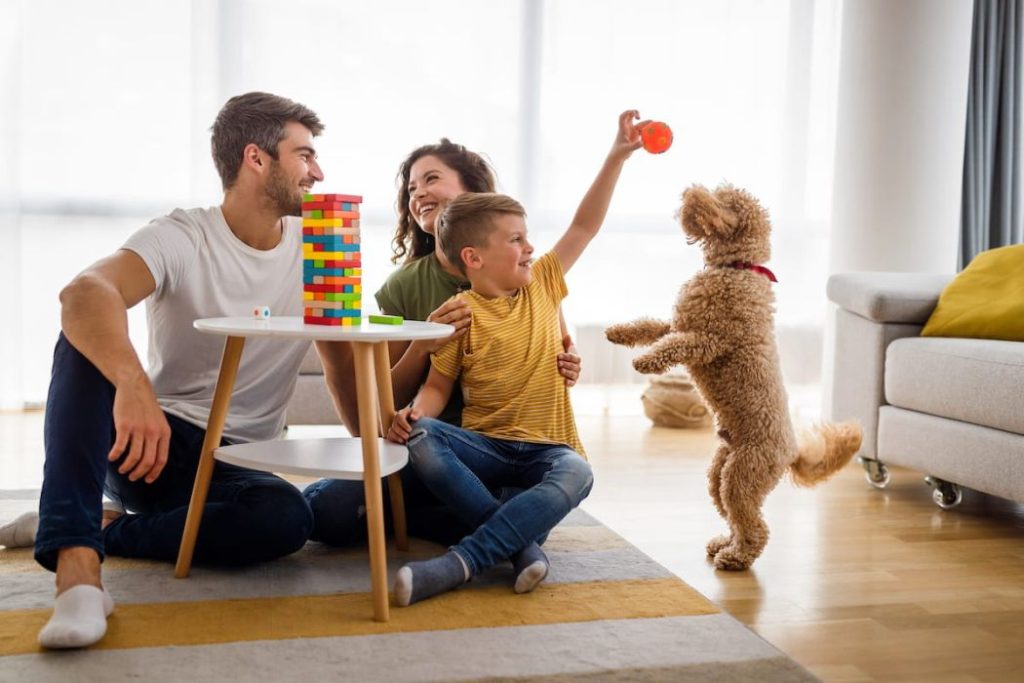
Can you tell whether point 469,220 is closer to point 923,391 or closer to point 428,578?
point 428,578

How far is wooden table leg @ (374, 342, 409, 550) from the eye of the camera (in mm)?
1952

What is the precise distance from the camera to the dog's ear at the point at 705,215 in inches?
81.6

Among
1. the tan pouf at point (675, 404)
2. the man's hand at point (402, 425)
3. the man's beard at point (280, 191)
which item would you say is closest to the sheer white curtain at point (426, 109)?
the tan pouf at point (675, 404)

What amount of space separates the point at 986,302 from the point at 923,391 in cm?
29

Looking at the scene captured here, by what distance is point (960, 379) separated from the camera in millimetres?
2572

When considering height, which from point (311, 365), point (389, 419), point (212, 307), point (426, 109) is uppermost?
point (426, 109)

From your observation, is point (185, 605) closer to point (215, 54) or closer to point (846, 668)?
point (846, 668)

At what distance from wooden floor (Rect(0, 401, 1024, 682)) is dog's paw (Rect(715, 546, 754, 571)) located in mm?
26

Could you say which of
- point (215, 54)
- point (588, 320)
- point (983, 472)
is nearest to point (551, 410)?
point (983, 472)

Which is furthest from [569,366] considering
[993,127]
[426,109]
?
[993,127]

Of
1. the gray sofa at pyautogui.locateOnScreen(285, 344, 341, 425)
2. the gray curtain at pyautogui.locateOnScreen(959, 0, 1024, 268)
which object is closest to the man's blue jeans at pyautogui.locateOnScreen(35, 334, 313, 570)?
the gray sofa at pyautogui.locateOnScreen(285, 344, 341, 425)

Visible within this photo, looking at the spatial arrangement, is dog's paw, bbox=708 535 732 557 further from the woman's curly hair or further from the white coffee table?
the woman's curly hair

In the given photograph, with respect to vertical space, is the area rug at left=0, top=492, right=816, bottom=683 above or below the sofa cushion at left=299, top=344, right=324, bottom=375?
below

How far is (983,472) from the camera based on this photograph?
248cm
